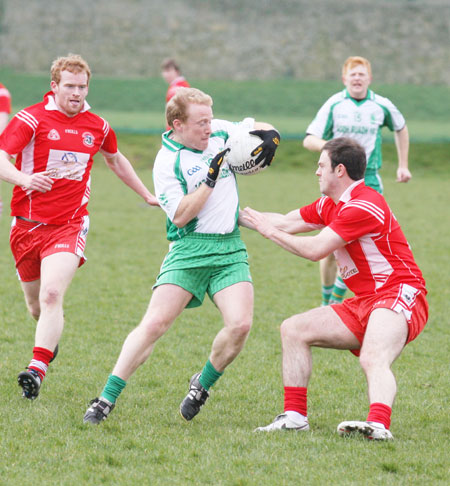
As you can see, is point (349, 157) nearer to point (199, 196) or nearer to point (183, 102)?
point (199, 196)

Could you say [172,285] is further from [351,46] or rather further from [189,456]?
[351,46]

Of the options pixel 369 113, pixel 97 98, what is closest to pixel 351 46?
pixel 97 98

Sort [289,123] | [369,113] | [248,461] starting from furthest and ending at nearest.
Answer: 1. [289,123]
2. [369,113]
3. [248,461]

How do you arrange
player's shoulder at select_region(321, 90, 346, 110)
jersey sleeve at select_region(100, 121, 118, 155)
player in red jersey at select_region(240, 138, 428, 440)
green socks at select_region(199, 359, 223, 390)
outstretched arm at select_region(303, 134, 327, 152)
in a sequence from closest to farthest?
1. player in red jersey at select_region(240, 138, 428, 440)
2. green socks at select_region(199, 359, 223, 390)
3. jersey sleeve at select_region(100, 121, 118, 155)
4. outstretched arm at select_region(303, 134, 327, 152)
5. player's shoulder at select_region(321, 90, 346, 110)

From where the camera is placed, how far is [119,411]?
5605mm

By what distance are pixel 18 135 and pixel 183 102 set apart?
57.2 inches

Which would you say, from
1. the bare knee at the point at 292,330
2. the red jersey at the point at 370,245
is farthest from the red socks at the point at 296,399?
the red jersey at the point at 370,245

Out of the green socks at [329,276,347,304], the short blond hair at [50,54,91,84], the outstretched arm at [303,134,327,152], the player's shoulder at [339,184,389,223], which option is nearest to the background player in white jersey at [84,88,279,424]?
the player's shoulder at [339,184,389,223]

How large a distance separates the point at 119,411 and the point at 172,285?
3.24 ft

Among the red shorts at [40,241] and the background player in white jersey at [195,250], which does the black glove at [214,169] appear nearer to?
the background player in white jersey at [195,250]

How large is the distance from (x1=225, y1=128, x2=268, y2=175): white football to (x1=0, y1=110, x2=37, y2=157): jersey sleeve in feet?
4.99

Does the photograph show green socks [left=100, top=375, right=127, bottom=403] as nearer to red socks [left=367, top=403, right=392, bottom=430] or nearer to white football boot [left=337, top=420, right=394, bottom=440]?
white football boot [left=337, top=420, right=394, bottom=440]

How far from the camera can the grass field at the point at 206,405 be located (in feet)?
14.6

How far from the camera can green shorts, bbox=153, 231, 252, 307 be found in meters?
5.34
